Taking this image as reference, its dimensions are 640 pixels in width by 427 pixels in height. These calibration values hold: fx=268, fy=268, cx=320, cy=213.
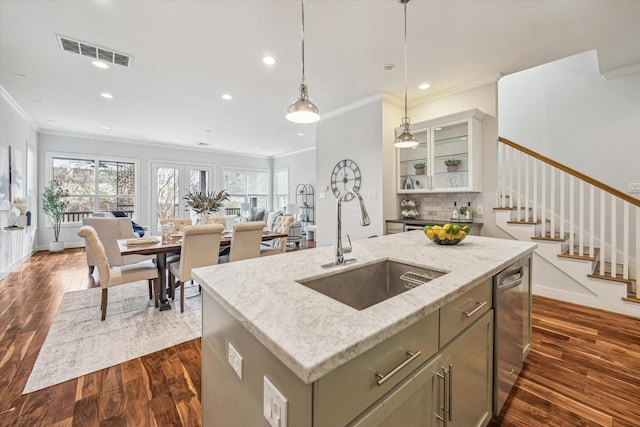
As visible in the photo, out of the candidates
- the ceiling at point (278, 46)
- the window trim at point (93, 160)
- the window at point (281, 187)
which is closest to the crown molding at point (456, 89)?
the ceiling at point (278, 46)

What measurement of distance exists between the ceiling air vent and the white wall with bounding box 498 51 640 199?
554 centimetres

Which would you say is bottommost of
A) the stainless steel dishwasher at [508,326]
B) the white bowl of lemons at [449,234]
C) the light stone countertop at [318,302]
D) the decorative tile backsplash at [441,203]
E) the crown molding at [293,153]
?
the stainless steel dishwasher at [508,326]

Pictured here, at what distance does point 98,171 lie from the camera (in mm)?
6715

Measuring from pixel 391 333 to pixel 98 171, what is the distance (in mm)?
8406

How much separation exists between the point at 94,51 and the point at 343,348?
156 inches

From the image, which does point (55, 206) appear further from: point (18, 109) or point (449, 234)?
point (449, 234)

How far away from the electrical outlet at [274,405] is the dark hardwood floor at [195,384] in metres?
1.16

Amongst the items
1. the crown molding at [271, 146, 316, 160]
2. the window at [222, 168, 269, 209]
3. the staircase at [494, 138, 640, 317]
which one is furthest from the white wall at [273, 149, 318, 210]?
the staircase at [494, 138, 640, 317]

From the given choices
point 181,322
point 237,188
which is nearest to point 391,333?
point 181,322

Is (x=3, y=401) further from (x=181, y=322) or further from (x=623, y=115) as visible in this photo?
(x=623, y=115)

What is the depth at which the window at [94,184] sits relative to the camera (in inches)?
252

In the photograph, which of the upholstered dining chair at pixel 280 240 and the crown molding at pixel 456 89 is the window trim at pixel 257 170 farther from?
the crown molding at pixel 456 89

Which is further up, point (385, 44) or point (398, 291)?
point (385, 44)

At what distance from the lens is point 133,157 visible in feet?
23.4
